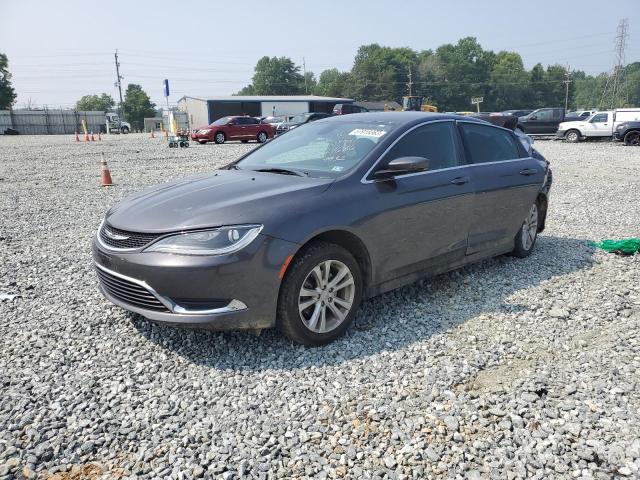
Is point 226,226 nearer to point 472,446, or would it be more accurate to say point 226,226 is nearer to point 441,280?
point 472,446

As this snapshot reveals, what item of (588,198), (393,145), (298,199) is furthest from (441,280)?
(588,198)

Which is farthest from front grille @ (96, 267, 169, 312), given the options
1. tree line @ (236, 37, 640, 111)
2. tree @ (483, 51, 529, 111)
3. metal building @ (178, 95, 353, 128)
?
tree @ (483, 51, 529, 111)

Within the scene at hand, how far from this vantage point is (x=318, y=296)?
11.9 feet

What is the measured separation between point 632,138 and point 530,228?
21657 millimetres

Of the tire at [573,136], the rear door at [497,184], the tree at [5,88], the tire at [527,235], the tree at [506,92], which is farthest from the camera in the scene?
the tree at [506,92]

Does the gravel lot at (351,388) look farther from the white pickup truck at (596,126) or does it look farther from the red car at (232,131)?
the white pickup truck at (596,126)

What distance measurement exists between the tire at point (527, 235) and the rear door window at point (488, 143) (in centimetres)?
72

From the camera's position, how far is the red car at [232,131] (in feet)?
89.5

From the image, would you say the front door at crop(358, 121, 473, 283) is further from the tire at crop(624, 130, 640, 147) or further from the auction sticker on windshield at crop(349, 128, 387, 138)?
the tire at crop(624, 130, 640, 147)

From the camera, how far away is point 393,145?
13.8 ft

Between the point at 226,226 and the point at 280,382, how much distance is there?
1048 mm

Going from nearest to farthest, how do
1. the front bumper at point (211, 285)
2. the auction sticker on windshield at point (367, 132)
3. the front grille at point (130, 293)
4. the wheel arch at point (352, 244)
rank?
the front bumper at point (211, 285), the front grille at point (130, 293), the wheel arch at point (352, 244), the auction sticker on windshield at point (367, 132)

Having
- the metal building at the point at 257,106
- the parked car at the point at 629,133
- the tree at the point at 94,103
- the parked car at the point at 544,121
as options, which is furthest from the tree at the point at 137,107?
the parked car at the point at 629,133

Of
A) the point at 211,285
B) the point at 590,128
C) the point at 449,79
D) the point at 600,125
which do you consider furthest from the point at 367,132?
the point at 449,79
